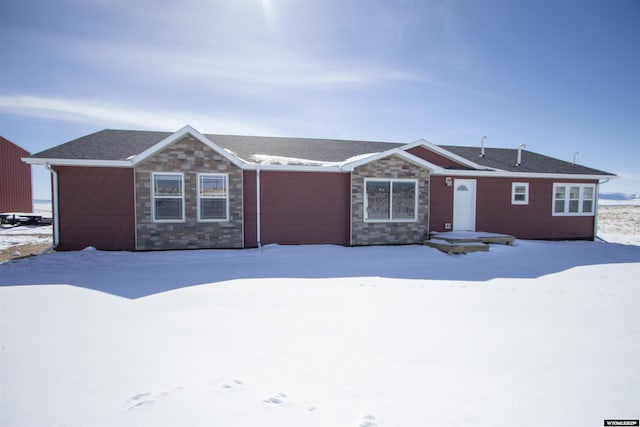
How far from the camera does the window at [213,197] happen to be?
10930 mm

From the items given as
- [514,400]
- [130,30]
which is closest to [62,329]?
[514,400]

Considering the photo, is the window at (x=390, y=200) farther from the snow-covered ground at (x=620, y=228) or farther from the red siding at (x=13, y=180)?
the red siding at (x=13, y=180)

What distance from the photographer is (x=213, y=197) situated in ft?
36.2

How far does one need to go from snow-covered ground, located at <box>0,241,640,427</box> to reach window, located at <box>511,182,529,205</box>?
7.66 meters

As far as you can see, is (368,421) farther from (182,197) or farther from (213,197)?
(182,197)

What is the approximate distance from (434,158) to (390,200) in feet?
11.3

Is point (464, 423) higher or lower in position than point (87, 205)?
lower

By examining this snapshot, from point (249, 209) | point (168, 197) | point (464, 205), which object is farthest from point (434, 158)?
point (168, 197)

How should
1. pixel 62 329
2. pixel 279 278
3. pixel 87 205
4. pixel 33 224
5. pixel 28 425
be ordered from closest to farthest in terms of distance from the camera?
pixel 28 425 → pixel 62 329 → pixel 279 278 → pixel 87 205 → pixel 33 224

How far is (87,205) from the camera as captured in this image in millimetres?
10445

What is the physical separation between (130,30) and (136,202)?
5.03 meters

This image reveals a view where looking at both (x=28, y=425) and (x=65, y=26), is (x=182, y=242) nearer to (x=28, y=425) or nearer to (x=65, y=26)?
(x=65, y=26)

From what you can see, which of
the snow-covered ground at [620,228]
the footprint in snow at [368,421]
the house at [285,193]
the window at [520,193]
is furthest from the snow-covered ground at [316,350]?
the snow-covered ground at [620,228]

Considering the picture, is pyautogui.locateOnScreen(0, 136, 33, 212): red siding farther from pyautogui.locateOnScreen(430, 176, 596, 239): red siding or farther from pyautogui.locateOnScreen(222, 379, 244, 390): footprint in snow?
pyautogui.locateOnScreen(222, 379, 244, 390): footprint in snow
